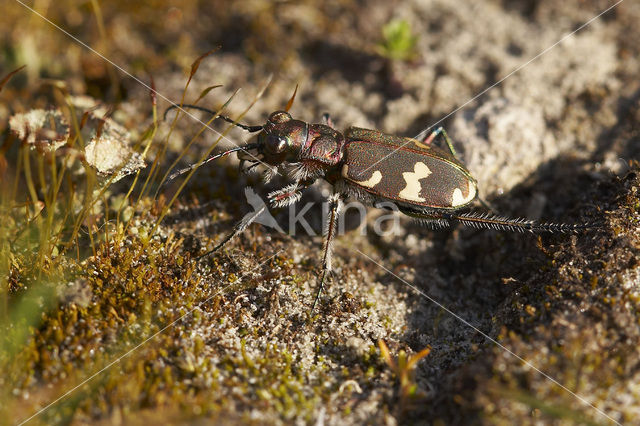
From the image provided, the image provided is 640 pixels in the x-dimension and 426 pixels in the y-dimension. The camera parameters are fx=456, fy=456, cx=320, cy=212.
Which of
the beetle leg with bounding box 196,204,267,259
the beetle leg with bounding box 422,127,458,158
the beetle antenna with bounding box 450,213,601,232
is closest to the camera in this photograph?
the beetle antenna with bounding box 450,213,601,232

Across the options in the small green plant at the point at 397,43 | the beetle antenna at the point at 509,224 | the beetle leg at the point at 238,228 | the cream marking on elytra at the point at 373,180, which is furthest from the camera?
the small green plant at the point at 397,43

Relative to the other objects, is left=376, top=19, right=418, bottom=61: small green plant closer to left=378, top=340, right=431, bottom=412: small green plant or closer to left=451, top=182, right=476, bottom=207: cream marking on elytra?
left=451, top=182, right=476, bottom=207: cream marking on elytra

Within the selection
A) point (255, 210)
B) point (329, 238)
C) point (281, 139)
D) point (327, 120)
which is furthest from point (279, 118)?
point (329, 238)

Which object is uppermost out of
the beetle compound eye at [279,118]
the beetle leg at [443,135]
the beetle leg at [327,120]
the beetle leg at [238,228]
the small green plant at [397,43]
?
the small green plant at [397,43]

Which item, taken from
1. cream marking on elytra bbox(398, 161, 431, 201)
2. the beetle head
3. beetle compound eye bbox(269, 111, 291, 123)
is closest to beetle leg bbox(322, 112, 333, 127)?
the beetle head

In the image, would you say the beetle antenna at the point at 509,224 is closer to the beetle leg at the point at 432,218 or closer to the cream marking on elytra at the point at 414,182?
the beetle leg at the point at 432,218

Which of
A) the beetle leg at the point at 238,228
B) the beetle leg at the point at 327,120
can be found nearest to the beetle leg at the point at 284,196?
the beetle leg at the point at 238,228

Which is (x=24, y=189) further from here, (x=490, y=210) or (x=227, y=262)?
(x=490, y=210)
